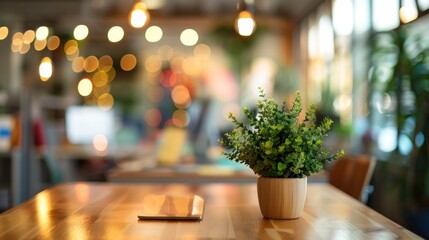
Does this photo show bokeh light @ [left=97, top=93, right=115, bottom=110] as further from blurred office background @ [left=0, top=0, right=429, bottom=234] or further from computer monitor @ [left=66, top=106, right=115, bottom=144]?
computer monitor @ [left=66, top=106, right=115, bottom=144]

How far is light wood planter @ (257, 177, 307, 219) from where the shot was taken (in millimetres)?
1997

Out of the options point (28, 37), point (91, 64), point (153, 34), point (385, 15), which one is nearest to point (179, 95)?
point (153, 34)

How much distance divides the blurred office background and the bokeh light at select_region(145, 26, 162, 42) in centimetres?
4

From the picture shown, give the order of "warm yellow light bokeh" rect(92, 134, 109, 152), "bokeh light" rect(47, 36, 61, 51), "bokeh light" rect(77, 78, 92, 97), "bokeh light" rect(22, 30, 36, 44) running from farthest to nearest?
"bokeh light" rect(77, 78, 92, 97) → "bokeh light" rect(47, 36, 61, 51) → "bokeh light" rect(22, 30, 36, 44) → "warm yellow light bokeh" rect(92, 134, 109, 152)

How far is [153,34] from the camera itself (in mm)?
14281

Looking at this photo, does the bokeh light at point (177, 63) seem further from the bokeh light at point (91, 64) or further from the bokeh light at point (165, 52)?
the bokeh light at point (91, 64)

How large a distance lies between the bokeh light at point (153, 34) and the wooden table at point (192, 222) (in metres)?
11.6

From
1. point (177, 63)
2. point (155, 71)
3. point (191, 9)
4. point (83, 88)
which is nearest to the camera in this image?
point (83, 88)

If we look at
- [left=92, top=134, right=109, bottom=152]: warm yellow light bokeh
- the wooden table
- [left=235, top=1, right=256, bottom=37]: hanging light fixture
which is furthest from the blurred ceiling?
the wooden table

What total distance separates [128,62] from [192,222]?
14.5 m

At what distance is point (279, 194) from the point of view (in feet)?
6.58

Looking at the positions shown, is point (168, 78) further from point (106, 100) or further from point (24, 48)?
point (24, 48)

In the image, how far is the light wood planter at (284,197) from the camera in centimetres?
200

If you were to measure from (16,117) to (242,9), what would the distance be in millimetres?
3832
